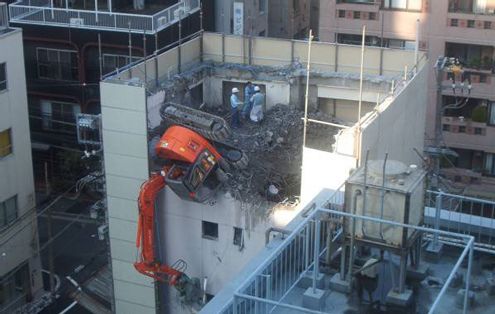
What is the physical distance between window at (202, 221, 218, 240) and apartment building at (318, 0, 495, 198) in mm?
15364

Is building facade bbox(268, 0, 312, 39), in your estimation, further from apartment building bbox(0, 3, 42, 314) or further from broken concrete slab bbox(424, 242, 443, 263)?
broken concrete slab bbox(424, 242, 443, 263)

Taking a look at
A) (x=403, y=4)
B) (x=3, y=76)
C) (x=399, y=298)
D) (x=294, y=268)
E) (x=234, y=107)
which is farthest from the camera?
(x=403, y=4)

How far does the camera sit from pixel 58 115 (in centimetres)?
4534

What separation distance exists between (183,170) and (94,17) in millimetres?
17573

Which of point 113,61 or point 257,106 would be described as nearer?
point 257,106

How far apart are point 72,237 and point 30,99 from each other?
917cm

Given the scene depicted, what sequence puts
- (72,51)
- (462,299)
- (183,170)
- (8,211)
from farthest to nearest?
(72,51), (8,211), (183,170), (462,299)

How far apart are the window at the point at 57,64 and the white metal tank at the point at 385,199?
3230cm

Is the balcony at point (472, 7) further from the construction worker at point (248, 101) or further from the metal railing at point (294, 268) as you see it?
the metal railing at point (294, 268)

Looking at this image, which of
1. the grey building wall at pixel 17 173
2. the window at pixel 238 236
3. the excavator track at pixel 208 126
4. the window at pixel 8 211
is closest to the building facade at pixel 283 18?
the grey building wall at pixel 17 173

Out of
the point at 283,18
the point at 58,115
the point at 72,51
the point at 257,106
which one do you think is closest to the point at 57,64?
the point at 72,51

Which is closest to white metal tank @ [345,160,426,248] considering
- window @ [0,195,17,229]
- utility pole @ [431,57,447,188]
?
utility pole @ [431,57,447,188]

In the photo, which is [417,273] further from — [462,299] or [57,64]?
[57,64]

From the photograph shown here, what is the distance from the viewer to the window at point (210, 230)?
29.1 metres
